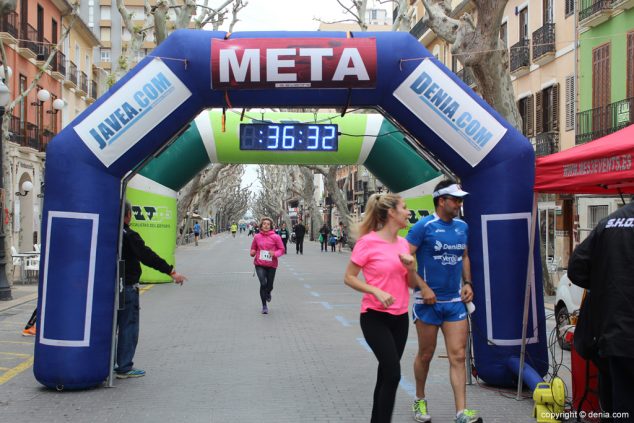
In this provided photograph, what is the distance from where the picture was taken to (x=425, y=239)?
6086mm

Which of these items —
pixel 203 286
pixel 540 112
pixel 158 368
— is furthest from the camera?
pixel 540 112

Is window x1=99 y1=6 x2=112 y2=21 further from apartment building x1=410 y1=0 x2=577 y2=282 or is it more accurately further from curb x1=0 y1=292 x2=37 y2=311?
curb x1=0 y1=292 x2=37 y2=311

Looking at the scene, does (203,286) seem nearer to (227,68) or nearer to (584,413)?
(227,68)

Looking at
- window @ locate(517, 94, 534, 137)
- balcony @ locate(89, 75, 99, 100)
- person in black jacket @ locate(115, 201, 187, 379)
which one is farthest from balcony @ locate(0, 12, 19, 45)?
person in black jacket @ locate(115, 201, 187, 379)

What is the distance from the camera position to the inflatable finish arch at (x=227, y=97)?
7.36 m

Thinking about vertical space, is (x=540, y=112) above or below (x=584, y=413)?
above

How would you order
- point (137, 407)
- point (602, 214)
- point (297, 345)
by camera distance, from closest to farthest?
point (137, 407), point (297, 345), point (602, 214)

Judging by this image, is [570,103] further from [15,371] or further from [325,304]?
[15,371]

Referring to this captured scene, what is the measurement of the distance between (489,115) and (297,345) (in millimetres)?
4340

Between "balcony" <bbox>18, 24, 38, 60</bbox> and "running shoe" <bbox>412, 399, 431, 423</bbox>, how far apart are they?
2809 cm

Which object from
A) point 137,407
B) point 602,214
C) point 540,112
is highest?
point 540,112

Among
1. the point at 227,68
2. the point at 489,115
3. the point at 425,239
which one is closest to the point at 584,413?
the point at 425,239

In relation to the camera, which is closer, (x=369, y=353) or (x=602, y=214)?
(x=369, y=353)

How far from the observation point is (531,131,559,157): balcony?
2546 cm
